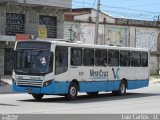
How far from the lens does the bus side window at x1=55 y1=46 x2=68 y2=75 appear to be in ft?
75.5

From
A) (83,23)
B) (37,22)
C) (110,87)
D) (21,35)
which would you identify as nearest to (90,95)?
(110,87)

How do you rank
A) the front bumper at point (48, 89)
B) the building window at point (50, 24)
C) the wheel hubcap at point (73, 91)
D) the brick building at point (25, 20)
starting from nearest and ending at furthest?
the front bumper at point (48, 89) < the wheel hubcap at point (73, 91) < the brick building at point (25, 20) < the building window at point (50, 24)

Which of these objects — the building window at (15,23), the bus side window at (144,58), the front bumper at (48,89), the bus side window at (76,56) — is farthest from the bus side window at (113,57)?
the building window at (15,23)

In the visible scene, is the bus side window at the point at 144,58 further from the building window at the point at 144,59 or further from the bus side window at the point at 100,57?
the bus side window at the point at 100,57

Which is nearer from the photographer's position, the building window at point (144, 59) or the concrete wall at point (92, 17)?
the building window at point (144, 59)

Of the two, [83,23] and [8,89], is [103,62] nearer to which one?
[8,89]

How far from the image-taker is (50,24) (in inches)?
1893

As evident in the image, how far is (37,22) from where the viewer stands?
4666cm

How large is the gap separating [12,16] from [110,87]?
1967cm

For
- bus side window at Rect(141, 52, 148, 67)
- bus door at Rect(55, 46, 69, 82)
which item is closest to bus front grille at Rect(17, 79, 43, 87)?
bus door at Rect(55, 46, 69, 82)

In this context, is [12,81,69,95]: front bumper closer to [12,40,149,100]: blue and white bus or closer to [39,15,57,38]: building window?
[12,40,149,100]: blue and white bus

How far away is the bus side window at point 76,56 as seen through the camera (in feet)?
78.9

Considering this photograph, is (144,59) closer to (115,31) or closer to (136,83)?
(136,83)

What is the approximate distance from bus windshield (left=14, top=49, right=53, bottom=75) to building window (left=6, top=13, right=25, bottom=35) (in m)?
21.1
